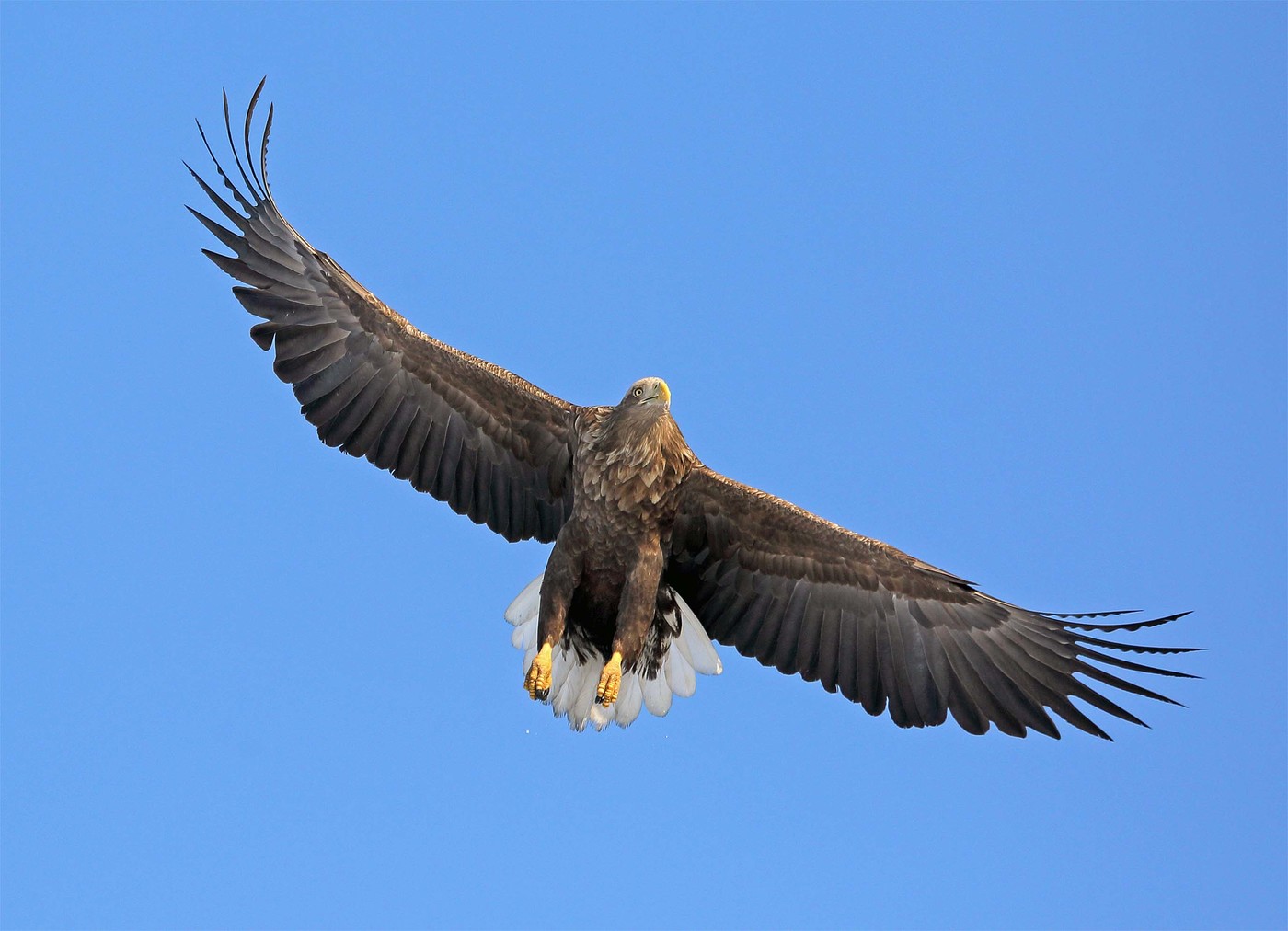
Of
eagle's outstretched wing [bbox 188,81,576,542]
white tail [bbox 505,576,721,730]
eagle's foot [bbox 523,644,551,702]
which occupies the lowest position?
eagle's foot [bbox 523,644,551,702]

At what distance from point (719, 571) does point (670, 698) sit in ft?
2.63

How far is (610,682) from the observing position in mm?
→ 7801

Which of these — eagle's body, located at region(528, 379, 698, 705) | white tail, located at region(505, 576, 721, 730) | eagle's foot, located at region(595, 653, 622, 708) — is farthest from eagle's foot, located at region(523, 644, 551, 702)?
white tail, located at region(505, 576, 721, 730)

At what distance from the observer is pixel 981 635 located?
8203mm

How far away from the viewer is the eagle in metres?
7.95

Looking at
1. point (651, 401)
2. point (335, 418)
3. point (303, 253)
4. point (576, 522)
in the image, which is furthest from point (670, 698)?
point (303, 253)

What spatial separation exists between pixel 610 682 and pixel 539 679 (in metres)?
0.36

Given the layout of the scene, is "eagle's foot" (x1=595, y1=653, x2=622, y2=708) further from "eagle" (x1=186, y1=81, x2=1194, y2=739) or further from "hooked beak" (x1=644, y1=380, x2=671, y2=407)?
"hooked beak" (x1=644, y1=380, x2=671, y2=407)

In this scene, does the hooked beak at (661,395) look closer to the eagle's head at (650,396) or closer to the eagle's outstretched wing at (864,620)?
the eagle's head at (650,396)

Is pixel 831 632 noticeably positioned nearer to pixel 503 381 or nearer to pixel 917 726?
pixel 917 726

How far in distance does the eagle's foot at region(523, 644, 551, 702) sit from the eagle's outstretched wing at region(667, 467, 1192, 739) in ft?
3.38

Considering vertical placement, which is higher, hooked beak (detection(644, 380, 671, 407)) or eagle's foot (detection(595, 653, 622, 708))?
hooked beak (detection(644, 380, 671, 407))

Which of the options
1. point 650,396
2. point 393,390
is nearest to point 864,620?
point 650,396

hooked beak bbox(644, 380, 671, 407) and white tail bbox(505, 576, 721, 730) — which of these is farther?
white tail bbox(505, 576, 721, 730)
